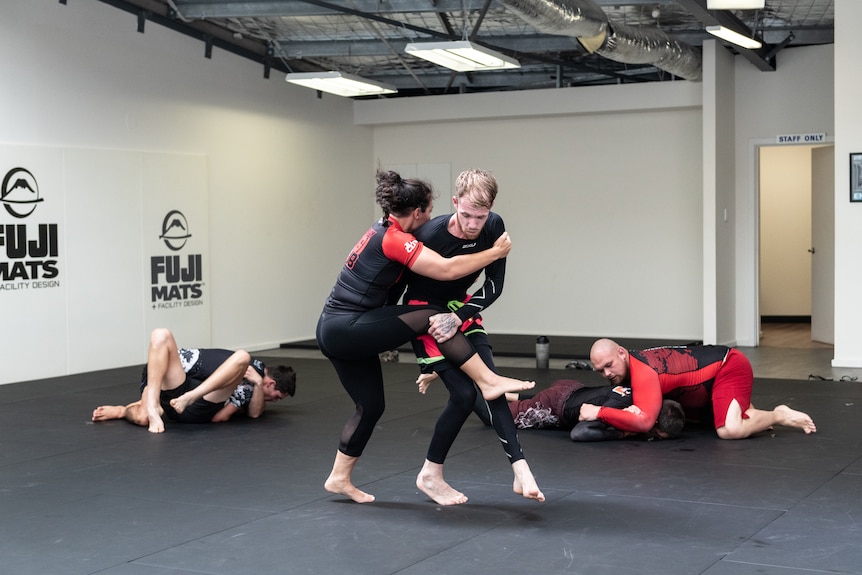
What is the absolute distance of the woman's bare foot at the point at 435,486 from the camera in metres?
4.50

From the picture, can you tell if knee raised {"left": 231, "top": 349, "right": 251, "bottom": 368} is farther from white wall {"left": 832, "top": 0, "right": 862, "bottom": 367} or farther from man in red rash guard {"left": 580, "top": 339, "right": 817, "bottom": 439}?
white wall {"left": 832, "top": 0, "right": 862, "bottom": 367}

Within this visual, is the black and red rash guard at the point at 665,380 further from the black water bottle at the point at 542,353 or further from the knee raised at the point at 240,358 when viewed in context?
the black water bottle at the point at 542,353

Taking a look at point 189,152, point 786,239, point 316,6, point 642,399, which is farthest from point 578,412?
point 786,239

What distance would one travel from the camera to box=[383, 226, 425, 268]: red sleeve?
4148 millimetres

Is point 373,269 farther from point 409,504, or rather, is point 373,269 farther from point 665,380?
point 665,380

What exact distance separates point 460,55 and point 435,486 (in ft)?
17.9

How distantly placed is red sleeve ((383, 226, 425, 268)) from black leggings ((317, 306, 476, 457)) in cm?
21

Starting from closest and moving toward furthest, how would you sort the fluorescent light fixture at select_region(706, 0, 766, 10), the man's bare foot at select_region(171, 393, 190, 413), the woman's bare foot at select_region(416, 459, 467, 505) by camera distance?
the woman's bare foot at select_region(416, 459, 467, 505)
the man's bare foot at select_region(171, 393, 190, 413)
the fluorescent light fixture at select_region(706, 0, 766, 10)

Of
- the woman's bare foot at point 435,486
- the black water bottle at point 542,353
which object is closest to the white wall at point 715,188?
the black water bottle at point 542,353

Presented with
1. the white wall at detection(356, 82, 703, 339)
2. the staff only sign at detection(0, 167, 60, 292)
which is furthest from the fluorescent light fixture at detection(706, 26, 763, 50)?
the staff only sign at detection(0, 167, 60, 292)

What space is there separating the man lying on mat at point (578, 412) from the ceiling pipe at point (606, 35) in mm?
2915

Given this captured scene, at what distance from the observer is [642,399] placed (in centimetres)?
572

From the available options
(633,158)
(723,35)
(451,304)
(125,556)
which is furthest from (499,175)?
(125,556)

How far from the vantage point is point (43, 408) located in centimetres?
745
